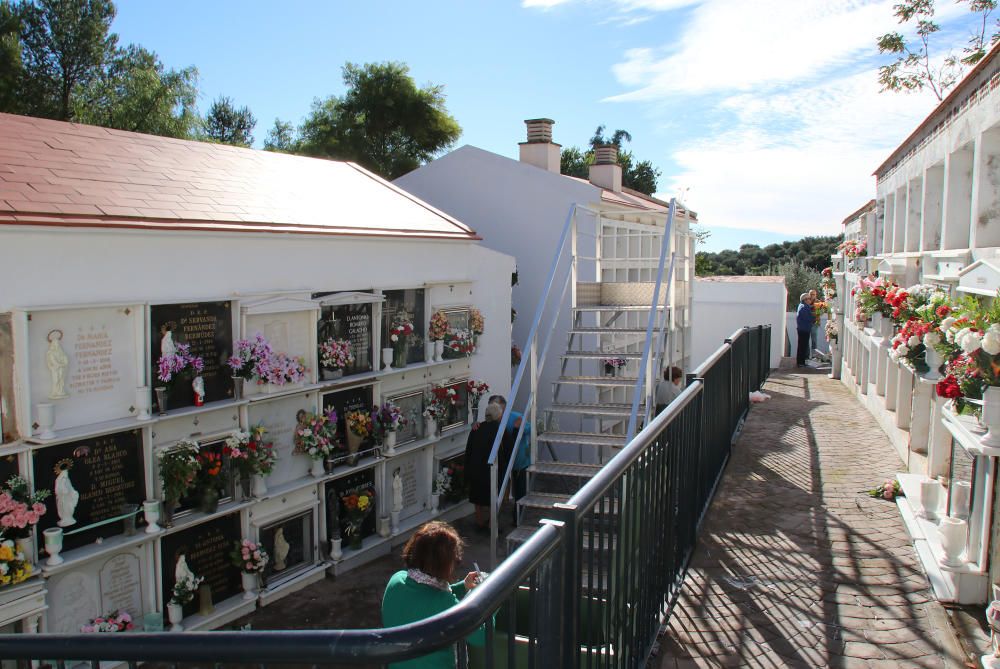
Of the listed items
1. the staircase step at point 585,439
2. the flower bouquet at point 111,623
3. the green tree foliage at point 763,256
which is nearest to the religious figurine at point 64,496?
the flower bouquet at point 111,623

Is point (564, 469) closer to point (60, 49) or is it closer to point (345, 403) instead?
point (345, 403)

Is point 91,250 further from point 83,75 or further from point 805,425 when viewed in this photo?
point 83,75

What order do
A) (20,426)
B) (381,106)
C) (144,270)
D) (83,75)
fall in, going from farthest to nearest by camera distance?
(381,106), (83,75), (144,270), (20,426)

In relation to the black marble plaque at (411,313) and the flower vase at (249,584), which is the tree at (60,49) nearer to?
the black marble plaque at (411,313)

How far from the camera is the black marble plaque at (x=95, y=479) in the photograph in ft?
18.8

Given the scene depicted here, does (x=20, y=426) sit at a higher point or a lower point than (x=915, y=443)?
higher

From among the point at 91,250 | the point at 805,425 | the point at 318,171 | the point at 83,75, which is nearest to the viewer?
the point at 91,250

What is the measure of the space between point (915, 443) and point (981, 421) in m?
4.19

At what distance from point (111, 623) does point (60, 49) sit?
86.2 ft

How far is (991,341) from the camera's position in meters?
4.45

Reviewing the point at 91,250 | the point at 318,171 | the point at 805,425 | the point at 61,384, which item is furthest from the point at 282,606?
the point at 805,425

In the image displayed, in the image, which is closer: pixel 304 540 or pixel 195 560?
pixel 195 560

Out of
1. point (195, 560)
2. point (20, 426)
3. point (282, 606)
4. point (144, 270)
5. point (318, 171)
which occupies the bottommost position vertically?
point (282, 606)

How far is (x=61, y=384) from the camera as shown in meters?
5.73
